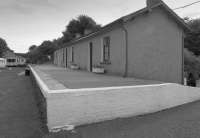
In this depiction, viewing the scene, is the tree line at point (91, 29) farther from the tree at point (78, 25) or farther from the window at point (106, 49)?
the window at point (106, 49)

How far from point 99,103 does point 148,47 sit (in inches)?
245

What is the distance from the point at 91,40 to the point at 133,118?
880 cm

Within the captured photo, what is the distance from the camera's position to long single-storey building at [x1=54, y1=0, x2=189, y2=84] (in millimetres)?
8656

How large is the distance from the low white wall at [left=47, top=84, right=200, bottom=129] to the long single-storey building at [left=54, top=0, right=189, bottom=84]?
3501mm

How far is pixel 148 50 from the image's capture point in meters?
9.07

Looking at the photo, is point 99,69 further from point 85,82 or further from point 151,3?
point 151,3

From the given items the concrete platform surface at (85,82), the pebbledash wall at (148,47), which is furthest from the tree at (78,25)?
the concrete platform surface at (85,82)

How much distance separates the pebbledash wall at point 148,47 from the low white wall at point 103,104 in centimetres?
344

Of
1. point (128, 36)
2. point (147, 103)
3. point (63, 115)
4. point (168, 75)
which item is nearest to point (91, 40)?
point (128, 36)

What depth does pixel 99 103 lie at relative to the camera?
393 centimetres

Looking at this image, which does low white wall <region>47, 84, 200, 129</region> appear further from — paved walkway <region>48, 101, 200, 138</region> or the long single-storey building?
the long single-storey building

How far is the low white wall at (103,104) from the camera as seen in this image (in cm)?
348

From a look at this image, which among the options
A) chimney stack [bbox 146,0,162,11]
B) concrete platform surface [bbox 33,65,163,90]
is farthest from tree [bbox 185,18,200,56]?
concrete platform surface [bbox 33,65,163,90]

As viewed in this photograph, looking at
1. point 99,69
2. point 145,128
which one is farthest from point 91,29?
point 145,128
